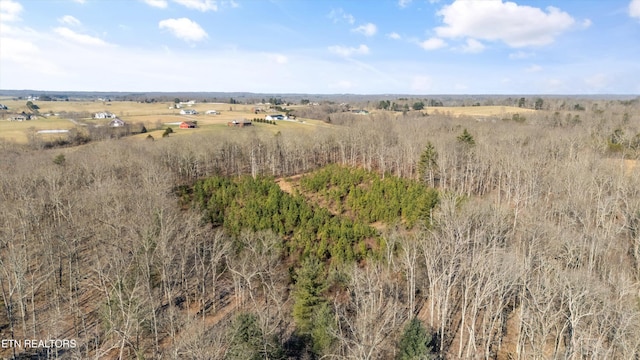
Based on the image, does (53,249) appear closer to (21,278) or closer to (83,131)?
(21,278)

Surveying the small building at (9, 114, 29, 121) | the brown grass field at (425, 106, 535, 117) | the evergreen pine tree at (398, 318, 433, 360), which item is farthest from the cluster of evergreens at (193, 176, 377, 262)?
the small building at (9, 114, 29, 121)

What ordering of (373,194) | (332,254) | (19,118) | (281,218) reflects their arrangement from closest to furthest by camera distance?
(332,254) → (281,218) → (373,194) → (19,118)

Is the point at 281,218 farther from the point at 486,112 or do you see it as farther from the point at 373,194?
the point at 486,112

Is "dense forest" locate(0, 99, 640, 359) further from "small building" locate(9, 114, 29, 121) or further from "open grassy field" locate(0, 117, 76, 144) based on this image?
"small building" locate(9, 114, 29, 121)

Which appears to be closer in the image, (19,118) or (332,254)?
(332,254)

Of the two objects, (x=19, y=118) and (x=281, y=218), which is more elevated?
(x=19, y=118)

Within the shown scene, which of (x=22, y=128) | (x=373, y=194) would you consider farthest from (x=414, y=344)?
(x=22, y=128)

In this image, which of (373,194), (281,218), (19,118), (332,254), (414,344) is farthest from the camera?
(19,118)

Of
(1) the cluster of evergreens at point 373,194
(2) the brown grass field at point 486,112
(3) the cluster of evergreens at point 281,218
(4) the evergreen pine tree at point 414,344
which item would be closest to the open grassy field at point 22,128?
(3) the cluster of evergreens at point 281,218
